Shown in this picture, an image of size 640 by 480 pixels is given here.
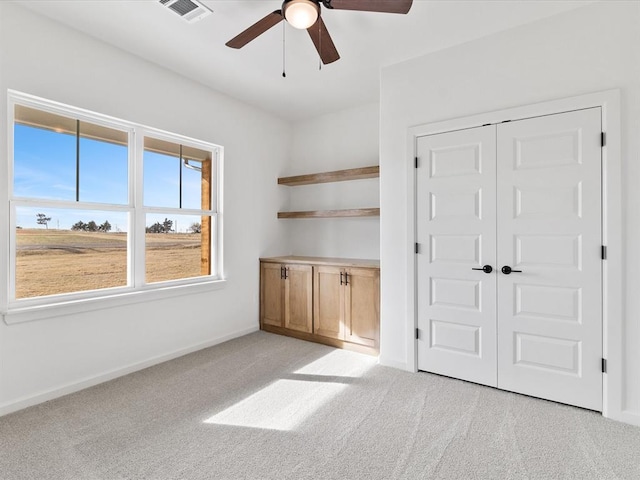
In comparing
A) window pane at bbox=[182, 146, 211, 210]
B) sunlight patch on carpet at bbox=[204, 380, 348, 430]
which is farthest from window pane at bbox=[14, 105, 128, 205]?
sunlight patch on carpet at bbox=[204, 380, 348, 430]

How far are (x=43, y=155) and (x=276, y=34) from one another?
209cm

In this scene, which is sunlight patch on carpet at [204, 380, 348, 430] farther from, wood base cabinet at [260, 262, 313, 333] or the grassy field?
the grassy field

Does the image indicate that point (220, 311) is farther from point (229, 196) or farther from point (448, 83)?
point (448, 83)

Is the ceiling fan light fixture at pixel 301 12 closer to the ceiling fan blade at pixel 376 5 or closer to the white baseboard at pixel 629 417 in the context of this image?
the ceiling fan blade at pixel 376 5

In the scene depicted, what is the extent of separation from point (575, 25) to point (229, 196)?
3476 mm

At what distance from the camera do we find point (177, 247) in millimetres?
3551

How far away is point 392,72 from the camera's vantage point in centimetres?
316

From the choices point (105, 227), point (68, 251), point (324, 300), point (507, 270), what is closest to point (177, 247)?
point (105, 227)

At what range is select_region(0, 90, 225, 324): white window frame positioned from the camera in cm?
238

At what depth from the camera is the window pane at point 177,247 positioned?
330cm

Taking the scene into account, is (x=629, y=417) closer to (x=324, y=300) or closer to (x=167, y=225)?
(x=324, y=300)

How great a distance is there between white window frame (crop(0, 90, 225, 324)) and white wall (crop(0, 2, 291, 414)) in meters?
0.06

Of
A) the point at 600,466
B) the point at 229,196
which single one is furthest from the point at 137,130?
the point at 600,466

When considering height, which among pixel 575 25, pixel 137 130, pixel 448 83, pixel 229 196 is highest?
pixel 575 25
